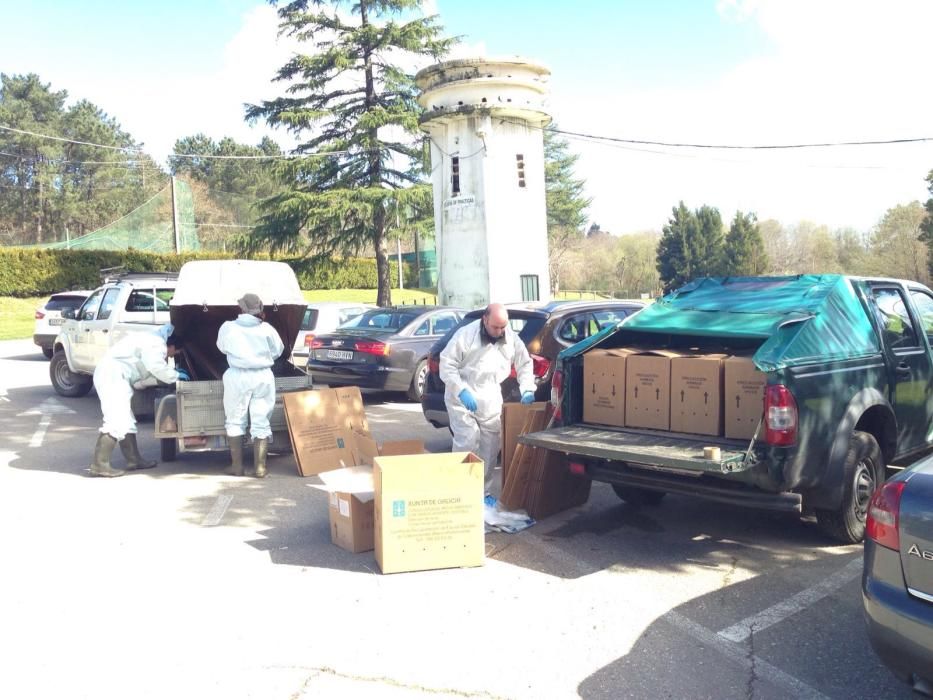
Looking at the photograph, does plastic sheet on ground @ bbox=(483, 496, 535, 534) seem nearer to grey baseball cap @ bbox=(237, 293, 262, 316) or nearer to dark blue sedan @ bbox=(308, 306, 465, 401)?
grey baseball cap @ bbox=(237, 293, 262, 316)

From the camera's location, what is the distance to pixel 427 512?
16.2 feet

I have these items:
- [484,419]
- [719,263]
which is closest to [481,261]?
[484,419]

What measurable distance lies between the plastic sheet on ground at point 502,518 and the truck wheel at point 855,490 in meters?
2.05

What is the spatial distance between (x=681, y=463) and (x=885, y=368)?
1.93 meters

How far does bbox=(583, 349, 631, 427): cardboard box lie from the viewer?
231 inches

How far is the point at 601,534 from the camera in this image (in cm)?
575

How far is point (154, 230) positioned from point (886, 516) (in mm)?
44214

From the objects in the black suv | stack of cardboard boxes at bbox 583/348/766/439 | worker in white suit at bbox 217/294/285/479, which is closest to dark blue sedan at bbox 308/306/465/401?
the black suv

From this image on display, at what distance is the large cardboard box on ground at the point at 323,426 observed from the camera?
7664mm

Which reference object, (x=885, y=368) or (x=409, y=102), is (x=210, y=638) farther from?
(x=409, y=102)

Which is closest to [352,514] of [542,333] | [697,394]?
[697,394]

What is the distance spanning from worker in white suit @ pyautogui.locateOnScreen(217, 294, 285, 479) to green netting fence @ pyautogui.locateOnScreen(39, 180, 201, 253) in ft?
111

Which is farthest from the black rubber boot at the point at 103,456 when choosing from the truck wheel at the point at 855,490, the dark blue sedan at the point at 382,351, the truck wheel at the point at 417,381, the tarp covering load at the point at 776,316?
the truck wheel at the point at 855,490

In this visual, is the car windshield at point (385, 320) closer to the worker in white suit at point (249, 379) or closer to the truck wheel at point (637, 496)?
the worker in white suit at point (249, 379)
